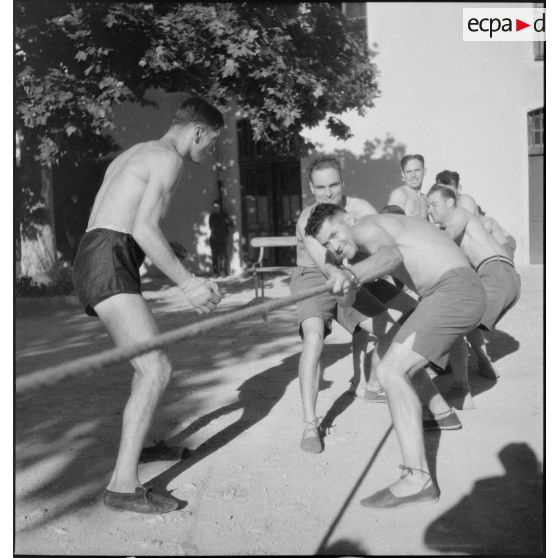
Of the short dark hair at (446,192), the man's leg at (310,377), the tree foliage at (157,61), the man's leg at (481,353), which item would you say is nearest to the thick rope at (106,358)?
the man's leg at (310,377)

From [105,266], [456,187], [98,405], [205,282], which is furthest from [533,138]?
[105,266]

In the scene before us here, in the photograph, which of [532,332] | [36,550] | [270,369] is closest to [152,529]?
[36,550]

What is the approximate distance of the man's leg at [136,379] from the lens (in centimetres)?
312

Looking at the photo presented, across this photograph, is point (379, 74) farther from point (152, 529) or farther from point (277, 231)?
point (152, 529)

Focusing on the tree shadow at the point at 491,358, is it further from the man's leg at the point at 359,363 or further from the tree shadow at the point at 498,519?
the tree shadow at the point at 498,519

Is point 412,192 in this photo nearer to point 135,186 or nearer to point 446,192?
point 446,192

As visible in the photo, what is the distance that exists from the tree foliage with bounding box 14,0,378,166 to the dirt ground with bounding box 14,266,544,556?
4778 millimetres

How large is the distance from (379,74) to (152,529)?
10.4 metres

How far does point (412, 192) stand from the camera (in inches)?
237

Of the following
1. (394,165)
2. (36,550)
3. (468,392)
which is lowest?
(36,550)

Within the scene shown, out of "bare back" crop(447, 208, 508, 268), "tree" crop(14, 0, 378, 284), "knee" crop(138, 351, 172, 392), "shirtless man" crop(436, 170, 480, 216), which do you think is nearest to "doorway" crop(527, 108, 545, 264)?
"tree" crop(14, 0, 378, 284)

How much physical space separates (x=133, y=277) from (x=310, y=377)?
1.22m

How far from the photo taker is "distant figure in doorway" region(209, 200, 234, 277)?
14719 millimetres

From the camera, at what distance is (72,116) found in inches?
379
